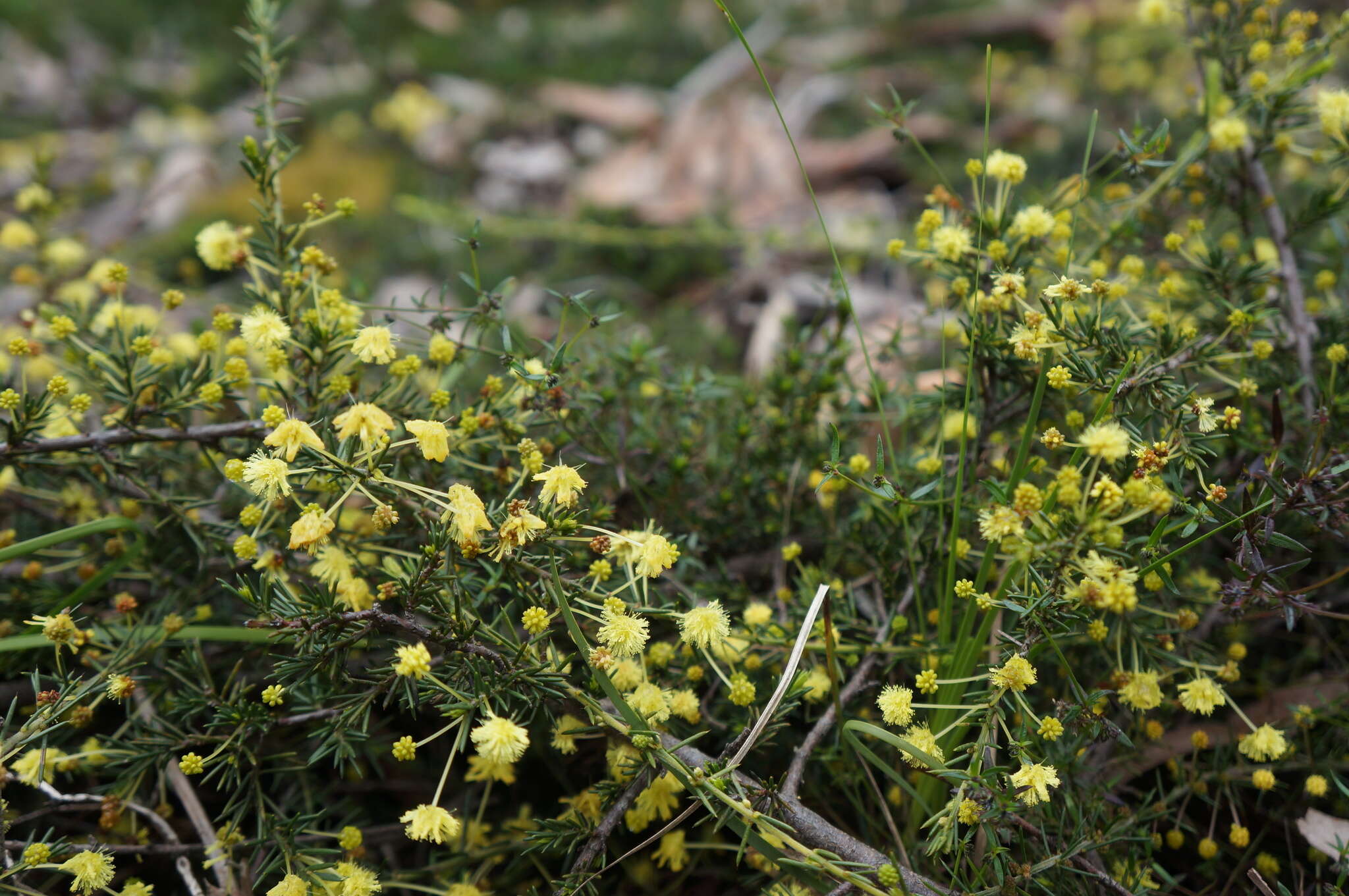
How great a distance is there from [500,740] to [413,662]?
0.16m

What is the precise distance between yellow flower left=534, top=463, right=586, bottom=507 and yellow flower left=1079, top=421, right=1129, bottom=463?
0.72 m

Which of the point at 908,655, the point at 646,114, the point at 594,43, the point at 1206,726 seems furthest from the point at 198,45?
the point at 1206,726

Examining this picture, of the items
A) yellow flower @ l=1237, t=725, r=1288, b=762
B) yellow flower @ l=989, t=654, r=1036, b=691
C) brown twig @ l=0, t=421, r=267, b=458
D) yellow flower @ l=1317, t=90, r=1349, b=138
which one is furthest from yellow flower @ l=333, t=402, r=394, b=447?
yellow flower @ l=1317, t=90, r=1349, b=138

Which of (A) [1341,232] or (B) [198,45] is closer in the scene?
(A) [1341,232]

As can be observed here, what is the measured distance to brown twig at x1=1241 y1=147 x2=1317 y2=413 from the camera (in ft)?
5.53

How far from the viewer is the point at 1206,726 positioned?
166 centimetres

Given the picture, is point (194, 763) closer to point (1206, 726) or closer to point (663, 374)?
point (663, 374)

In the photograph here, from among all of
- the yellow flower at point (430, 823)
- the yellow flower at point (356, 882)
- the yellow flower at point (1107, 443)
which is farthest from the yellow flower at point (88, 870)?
the yellow flower at point (1107, 443)

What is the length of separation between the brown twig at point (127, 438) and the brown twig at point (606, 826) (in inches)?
34.0

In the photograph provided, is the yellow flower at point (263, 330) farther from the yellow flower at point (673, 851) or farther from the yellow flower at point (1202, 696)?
the yellow flower at point (1202, 696)

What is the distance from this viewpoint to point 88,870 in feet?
4.11

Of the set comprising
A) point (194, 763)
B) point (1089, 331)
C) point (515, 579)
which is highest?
point (1089, 331)

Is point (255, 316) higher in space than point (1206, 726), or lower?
higher

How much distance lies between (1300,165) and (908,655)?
2311mm
